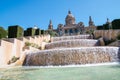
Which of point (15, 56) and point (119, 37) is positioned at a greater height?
point (119, 37)

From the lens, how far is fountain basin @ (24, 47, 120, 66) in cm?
1154

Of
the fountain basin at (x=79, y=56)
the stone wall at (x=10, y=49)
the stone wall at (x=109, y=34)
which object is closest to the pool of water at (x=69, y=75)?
the fountain basin at (x=79, y=56)

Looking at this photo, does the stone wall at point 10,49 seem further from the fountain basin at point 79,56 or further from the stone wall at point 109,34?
the stone wall at point 109,34

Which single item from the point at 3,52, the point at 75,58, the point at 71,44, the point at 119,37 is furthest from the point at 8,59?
the point at 119,37

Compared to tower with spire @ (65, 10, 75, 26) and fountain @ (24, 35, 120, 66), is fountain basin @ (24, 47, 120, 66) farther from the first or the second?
tower with spire @ (65, 10, 75, 26)

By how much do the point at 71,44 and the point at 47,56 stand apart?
19.2ft

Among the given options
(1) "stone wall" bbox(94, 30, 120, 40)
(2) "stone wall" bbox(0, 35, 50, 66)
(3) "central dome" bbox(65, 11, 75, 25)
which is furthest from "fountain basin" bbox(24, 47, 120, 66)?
(3) "central dome" bbox(65, 11, 75, 25)

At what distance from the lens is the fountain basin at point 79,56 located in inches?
454

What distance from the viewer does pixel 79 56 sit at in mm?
11672

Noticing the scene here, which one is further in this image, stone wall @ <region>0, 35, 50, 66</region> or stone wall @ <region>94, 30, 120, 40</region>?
stone wall @ <region>94, 30, 120, 40</region>

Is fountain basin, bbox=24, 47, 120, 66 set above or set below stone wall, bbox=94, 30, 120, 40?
below

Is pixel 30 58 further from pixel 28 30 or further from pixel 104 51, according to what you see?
pixel 28 30

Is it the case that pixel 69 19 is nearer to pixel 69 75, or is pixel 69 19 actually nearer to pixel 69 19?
pixel 69 19

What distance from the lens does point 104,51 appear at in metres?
11.9
